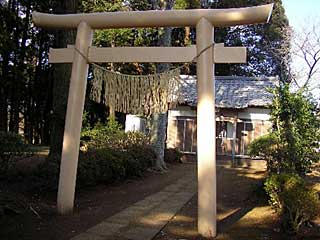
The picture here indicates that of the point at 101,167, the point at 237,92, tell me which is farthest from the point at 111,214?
the point at 237,92

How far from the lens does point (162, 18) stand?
20.7 feet

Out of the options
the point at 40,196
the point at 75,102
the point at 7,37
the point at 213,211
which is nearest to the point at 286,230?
the point at 213,211

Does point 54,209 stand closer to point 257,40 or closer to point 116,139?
point 116,139

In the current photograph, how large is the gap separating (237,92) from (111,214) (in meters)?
15.3

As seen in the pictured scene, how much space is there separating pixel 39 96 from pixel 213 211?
22.6 m

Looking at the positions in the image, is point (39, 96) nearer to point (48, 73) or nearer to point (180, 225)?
point (48, 73)

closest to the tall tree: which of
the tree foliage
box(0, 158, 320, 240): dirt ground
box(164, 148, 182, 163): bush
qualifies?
box(164, 148, 182, 163): bush

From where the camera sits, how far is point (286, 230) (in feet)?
19.9

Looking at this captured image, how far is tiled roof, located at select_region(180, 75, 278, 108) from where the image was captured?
1942 centimetres

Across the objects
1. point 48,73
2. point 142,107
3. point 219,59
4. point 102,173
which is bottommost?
point 102,173

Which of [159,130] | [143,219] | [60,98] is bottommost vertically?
[143,219]

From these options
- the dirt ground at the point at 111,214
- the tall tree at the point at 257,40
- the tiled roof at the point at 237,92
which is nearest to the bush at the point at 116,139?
the tiled roof at the point at 237,92

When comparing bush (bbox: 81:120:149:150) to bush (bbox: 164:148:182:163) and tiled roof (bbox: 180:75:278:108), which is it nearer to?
bush (bbox: 164:148:182:163)

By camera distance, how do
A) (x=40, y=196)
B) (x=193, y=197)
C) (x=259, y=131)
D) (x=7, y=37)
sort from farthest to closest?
(x=7, y=37), (x=259, y=131), (x=193, y=197), (x=40, y=196)
